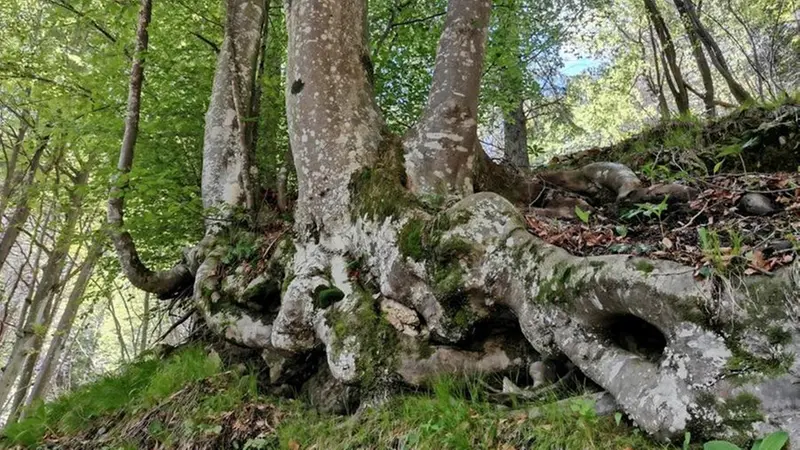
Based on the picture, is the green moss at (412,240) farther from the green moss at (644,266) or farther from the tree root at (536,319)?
the green moss at (644,266)

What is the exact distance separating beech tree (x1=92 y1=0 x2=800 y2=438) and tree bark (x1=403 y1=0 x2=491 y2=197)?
13 millimetres

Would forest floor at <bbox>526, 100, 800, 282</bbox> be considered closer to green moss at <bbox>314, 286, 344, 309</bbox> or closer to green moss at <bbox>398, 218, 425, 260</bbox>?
green moss at <bbox>398, 218, 425, 260</bbox>

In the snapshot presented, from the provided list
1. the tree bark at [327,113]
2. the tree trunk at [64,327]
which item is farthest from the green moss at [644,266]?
the tree trunk at [64,327]

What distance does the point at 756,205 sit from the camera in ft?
9.55

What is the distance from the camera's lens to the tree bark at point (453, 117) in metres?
3.83

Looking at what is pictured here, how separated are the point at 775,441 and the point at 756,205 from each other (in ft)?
5.75

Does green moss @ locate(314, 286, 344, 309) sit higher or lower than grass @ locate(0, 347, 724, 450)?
higher

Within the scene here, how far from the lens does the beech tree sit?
6.60ft

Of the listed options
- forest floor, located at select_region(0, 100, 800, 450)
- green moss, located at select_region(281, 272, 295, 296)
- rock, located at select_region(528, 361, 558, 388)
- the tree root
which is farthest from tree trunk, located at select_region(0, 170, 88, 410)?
rock, located at select_region(528, 361, 558, 388)

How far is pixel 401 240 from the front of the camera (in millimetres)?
3404

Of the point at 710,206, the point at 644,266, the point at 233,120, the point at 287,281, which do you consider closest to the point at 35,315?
the point at 233,120

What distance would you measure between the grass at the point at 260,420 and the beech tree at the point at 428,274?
18 cm

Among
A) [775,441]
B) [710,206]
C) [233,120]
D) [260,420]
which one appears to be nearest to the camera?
[775,441]

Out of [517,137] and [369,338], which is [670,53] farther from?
[369,338]
